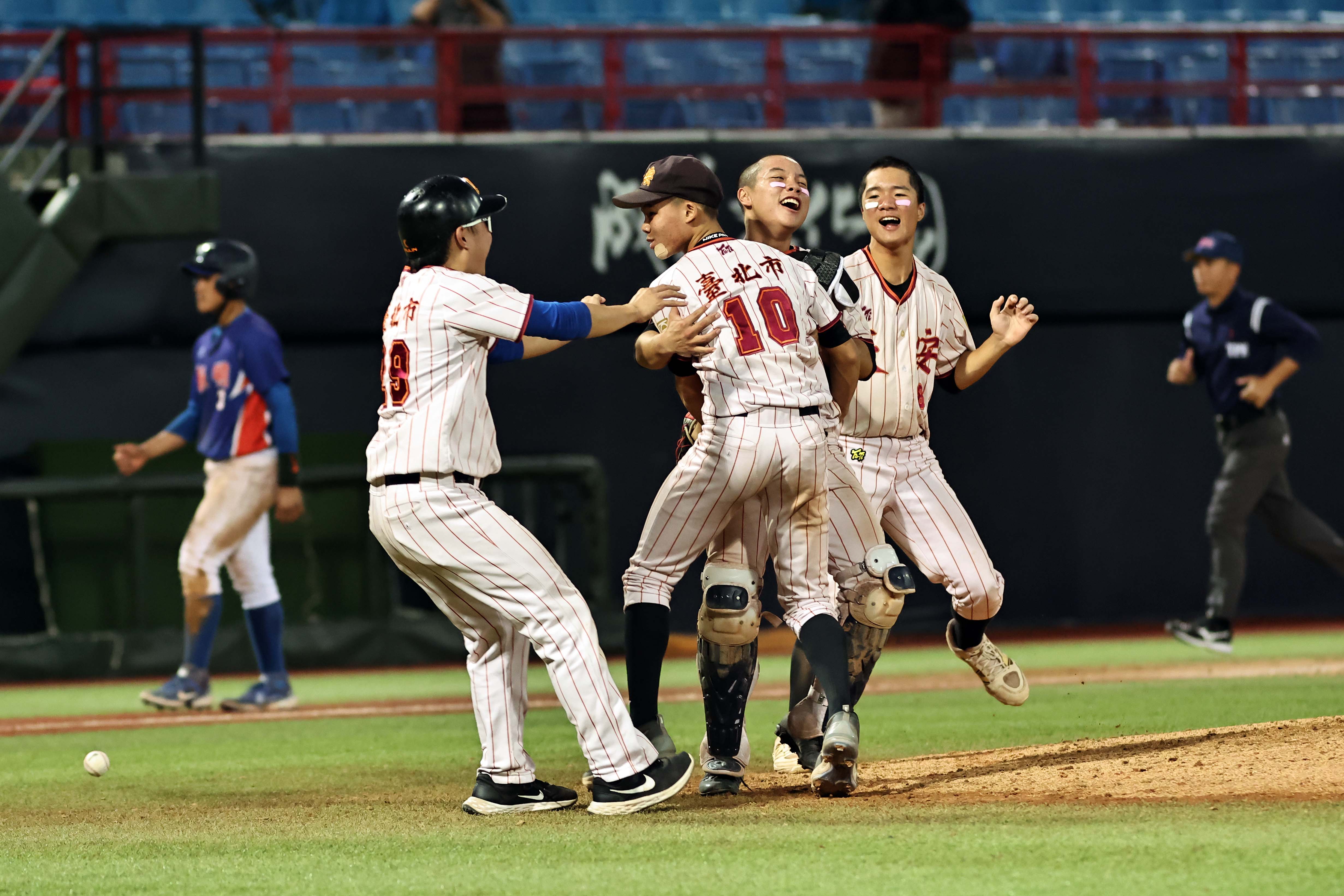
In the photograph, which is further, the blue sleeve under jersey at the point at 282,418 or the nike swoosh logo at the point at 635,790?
the blue sleeve under jersey at the point at 282,418

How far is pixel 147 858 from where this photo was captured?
4.52 meters

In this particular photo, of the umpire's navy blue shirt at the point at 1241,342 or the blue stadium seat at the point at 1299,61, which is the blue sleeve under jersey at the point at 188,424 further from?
the blue stadium seat at the point at 1299,61

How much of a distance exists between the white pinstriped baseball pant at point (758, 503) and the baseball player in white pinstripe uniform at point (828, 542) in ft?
0.27

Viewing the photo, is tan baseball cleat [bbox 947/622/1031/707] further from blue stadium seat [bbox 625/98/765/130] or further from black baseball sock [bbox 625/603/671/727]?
blue stadium seat [bbox 625/98/765/130]

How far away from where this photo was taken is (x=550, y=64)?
13.3 metres

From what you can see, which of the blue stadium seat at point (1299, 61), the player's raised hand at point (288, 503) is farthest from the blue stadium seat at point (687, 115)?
the player's raised hand at point (288, 503)

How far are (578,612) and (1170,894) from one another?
6.23 feet

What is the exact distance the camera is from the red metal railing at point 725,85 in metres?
12.1

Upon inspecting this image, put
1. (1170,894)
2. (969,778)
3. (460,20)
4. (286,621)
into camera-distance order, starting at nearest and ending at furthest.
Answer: (1170,894) → (969,778) → (286,621) → (460,20)

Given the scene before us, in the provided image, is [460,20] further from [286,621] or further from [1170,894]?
[1170,894]

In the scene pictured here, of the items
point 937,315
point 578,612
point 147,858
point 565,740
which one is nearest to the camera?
point 147,858

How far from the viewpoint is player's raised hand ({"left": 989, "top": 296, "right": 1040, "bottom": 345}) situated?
5918 millimetres

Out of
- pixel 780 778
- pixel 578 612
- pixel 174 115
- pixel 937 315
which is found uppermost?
pixel 174 115

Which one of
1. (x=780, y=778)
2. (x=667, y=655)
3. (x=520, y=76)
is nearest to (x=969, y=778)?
(x=780, y=778)
